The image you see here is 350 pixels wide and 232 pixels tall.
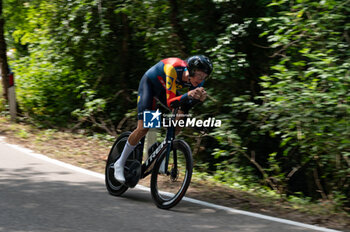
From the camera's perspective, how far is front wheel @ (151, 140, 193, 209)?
17.1 ft

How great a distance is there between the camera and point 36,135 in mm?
9594

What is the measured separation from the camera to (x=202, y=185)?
6.52m

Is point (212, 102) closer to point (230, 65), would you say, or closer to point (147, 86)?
point (230, 65)

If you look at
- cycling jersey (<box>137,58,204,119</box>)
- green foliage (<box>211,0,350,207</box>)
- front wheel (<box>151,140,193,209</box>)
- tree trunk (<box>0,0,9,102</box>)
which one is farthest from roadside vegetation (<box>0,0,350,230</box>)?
cycling jersey (<box>137,58,204,119</box>)

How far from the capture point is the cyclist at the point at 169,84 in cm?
495

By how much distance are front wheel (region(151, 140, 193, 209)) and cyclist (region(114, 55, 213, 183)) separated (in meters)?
0.49

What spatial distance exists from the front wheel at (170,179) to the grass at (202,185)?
66cm

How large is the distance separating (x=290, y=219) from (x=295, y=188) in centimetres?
451

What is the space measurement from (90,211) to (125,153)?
947mm

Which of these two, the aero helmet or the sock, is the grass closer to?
the sock

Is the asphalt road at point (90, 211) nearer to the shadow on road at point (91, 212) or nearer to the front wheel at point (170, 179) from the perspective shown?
the shadow on road at point (91, 212)

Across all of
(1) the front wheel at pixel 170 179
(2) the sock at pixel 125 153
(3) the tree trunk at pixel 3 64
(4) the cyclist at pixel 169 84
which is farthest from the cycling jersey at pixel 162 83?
(3) the tree trunk at pixel 3 64

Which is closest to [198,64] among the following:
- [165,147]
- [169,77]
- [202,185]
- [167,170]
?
[169,77]

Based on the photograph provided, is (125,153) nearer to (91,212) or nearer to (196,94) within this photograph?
(91,212)
